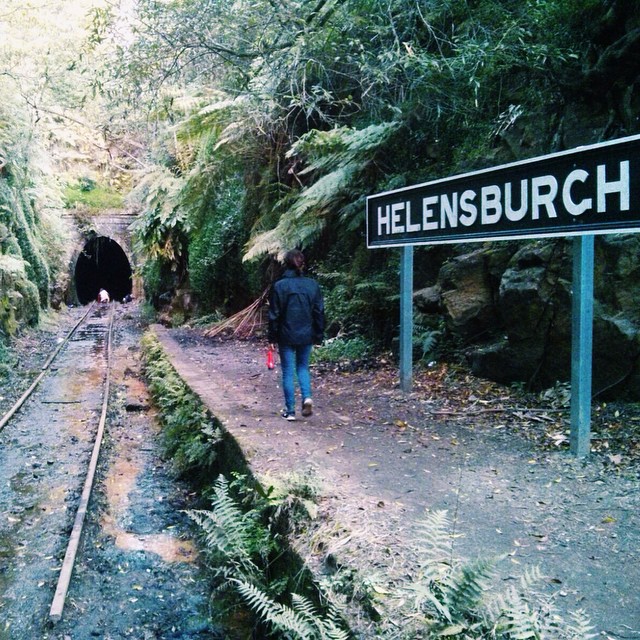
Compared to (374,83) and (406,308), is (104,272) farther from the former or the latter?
(406,308)

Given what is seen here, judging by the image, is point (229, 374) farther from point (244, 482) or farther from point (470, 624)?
point (470, 624)

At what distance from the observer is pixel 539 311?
6.11m

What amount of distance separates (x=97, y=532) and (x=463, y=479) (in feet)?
10.6

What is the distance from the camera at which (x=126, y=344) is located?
18359mm

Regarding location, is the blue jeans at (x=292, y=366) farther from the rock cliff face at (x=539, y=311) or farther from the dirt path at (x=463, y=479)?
the rock cliff face at (x=539, y=311)

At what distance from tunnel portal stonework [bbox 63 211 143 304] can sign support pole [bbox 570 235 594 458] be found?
3139 cm

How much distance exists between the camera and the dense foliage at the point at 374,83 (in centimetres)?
663

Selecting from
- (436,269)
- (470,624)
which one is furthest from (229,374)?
(470,624)

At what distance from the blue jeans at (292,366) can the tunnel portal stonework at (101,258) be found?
29.2m

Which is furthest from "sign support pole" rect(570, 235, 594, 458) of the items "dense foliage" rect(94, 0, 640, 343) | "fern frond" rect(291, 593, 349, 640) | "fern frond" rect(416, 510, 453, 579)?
"fern frond" rect(291, 593, 349, 640)

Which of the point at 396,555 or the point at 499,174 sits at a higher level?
the point at 499,174

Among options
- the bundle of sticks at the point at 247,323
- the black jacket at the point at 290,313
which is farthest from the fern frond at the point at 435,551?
the bundle of sticks at the point at 247,323

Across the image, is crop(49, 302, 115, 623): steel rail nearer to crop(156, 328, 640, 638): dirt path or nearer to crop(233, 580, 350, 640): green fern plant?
crop(156, 328, 640, 638): dirt path

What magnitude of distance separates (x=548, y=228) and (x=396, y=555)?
9.32 feet
